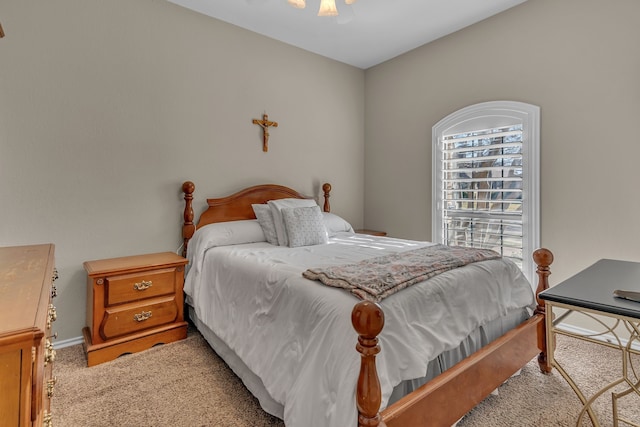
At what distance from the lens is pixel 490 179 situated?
10.2ft

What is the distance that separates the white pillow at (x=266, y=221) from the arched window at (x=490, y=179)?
5.82 ft

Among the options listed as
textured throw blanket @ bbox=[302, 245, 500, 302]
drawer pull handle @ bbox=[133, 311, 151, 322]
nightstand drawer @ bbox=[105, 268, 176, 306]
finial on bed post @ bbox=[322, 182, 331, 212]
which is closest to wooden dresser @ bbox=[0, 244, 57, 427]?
textured throw blanket @ bbox=[302, 245, 500, 302]

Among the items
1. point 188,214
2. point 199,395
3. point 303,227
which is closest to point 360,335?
point 199,395

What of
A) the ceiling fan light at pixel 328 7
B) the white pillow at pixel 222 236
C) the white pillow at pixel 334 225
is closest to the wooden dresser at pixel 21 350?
the white pillow at pixel 222 236

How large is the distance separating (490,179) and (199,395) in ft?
9.64

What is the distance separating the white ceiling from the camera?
288 centimetres

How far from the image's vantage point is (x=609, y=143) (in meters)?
2.46

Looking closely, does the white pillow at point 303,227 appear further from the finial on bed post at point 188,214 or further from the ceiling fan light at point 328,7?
the ceiling fan light at point 328,7

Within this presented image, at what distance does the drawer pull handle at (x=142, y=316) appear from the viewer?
235 cm

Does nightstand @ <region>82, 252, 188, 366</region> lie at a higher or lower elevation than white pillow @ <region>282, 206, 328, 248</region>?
lower

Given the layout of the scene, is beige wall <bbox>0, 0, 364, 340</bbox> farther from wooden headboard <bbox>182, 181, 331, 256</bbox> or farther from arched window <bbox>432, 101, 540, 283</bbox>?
arched window <bbox>432, 101, 540, 283</bbox>

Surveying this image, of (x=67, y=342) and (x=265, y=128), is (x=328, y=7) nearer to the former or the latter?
(x=265, y=128)

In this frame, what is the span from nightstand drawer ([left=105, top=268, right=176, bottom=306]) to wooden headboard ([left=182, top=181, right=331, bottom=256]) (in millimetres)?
484

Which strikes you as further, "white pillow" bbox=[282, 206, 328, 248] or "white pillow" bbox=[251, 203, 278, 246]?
"white pillow" bbox=[251, 203, 278, 246]
